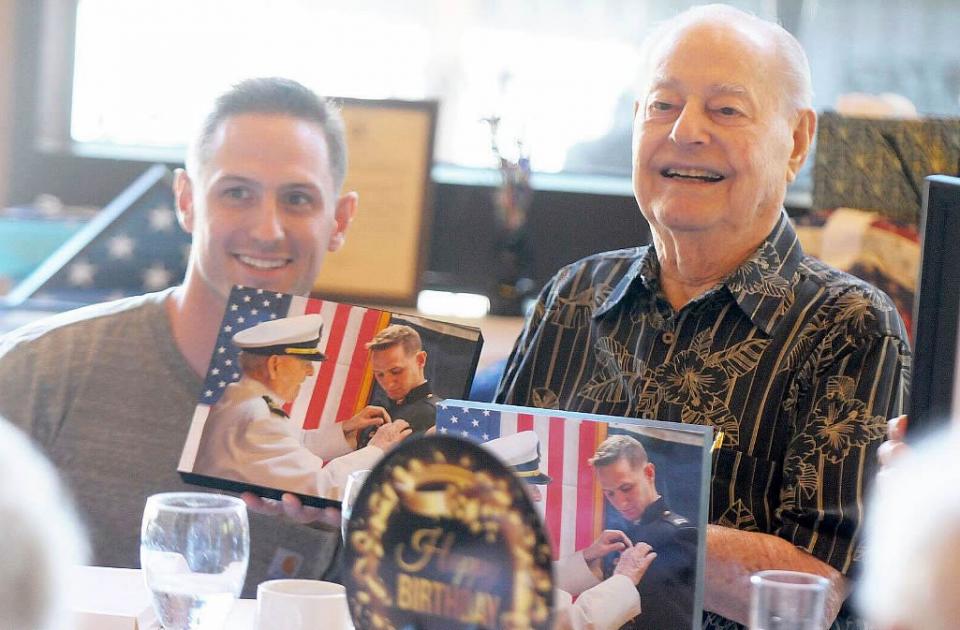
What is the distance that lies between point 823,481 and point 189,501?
0.78 m

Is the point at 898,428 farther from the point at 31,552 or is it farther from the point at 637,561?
the point at 31,552

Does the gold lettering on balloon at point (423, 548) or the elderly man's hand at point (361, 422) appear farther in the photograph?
the elderly man's hand at point (361, 422)

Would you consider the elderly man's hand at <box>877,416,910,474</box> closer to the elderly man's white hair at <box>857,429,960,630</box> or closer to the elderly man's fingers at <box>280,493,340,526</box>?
the elderly man's fingers at <box>280,493,340,526</box>

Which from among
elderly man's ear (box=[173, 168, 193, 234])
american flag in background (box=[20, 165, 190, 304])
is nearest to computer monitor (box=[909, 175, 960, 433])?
elderly man's ear (box=[173, 168, 193, 234])

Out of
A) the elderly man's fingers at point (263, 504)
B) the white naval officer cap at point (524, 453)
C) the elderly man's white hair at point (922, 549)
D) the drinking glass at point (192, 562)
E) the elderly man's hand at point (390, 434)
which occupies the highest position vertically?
the elderly man's white hair at point (922, 549)

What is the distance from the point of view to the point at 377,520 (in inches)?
31.0

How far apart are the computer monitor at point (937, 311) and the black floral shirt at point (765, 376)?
0.48 meters

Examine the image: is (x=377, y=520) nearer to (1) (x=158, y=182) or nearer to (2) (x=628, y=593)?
(2) (x=628, y=593)

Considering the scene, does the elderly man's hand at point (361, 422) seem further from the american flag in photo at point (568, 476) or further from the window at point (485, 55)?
the window at point (485, 55)

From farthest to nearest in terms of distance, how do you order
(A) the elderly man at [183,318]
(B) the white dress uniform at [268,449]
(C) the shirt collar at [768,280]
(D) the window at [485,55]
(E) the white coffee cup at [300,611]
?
1. (D) the window at [485,55]
2. (A) the elderly man at [183,318]
3. (C) the shirt collar at [768,280]
4. (B) the white dress uniform at [268,449]
5. (E) the white coffee cup at [300,611]

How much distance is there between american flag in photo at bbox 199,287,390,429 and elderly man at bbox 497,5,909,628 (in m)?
0.44

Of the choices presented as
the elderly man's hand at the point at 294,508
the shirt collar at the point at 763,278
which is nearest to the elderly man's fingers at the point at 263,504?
the elderly man's hand at the point at 294,508

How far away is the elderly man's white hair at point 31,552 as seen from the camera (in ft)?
1.43

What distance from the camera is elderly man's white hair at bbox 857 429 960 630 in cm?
42
